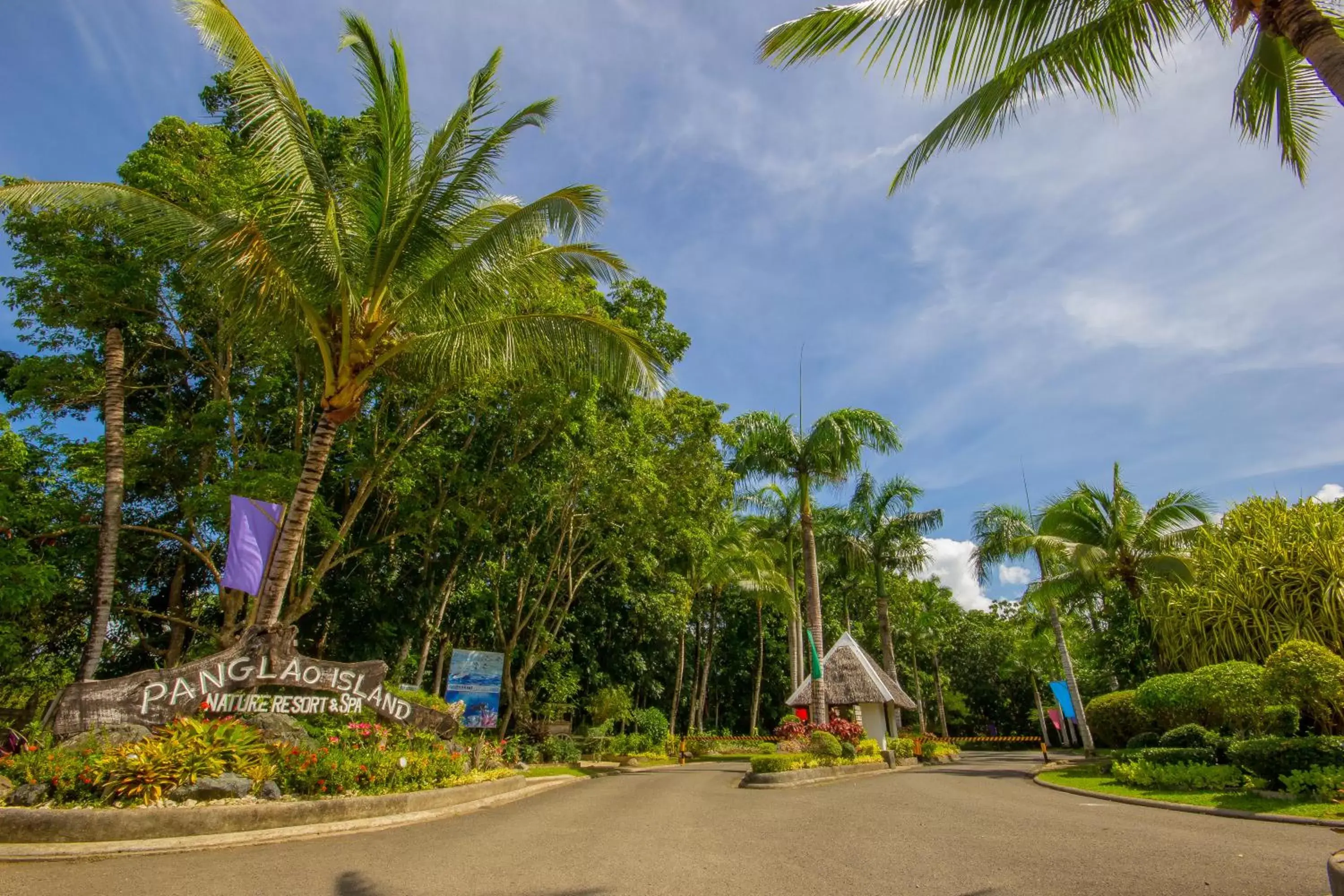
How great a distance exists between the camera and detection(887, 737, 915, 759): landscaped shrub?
72.6ft

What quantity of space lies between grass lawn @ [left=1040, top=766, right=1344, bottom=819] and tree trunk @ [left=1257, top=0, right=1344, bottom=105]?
824 cm

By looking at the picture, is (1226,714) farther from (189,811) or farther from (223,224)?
(223,224)

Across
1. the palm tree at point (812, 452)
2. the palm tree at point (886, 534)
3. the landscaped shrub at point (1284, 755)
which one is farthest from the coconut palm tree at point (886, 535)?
the landscaped shrub at point (1284, 755)

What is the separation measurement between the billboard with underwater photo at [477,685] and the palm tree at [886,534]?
17.6 meters

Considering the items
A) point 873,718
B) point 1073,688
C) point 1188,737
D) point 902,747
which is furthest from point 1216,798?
point 873,718

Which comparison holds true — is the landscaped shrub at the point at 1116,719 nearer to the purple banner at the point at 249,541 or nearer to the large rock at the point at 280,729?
the large rock at the point at 280,729

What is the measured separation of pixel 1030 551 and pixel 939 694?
20355 mm

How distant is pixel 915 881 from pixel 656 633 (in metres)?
25.5

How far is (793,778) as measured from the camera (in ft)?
47.6

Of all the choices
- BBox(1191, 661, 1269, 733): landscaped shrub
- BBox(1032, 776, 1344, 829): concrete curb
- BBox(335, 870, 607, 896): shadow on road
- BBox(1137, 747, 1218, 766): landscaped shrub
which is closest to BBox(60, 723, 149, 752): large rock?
BBox(335, 870, 607, 896): shadow on road

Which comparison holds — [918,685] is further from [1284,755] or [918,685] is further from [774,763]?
[1284,755]

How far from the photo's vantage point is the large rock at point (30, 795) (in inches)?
259

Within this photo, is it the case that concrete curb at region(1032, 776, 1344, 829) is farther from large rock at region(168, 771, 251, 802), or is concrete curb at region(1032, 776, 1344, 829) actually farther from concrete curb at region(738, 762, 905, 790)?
large rock at region(168, 771, 251, 802)

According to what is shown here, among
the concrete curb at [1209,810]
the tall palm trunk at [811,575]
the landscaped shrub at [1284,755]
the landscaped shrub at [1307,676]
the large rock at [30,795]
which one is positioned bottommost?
the large rock at [30,795]
